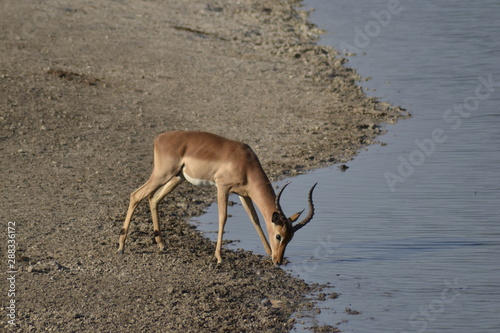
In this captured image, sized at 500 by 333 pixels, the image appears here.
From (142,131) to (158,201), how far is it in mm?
4308

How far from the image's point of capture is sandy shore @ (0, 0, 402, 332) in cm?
839

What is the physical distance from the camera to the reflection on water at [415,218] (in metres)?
8.69

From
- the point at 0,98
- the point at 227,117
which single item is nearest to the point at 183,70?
the point at 227,117

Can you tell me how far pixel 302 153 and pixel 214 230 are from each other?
345 centimetres

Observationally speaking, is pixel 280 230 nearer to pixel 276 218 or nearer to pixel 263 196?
pixel 276 218

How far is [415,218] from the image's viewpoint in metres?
11.2

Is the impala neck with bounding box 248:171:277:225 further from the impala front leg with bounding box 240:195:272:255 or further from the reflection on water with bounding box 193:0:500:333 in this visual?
the reflection on water with bounding box 193:0:500:333

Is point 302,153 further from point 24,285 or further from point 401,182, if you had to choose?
point 24,285

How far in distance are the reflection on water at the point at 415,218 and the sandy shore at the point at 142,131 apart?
1.83 ft

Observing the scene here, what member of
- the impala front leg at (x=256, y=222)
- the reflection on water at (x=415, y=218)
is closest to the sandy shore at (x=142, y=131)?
the impala front leg at (x=256, y=222)

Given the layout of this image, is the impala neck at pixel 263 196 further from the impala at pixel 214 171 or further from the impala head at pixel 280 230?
the impala head at pixel 280 230

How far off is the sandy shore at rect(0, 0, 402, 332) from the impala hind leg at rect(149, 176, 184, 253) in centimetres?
26

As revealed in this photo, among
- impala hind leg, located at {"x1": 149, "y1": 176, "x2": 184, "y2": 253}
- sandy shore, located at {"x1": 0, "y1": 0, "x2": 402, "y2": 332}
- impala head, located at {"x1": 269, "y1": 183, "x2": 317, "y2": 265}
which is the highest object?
impala head, located at {"x1": 269, "y1": 183, "x2": 317, "y2": 265}

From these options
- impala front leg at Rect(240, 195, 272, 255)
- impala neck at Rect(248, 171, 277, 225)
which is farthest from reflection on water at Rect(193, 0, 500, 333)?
impala neck at Rect(248, 171, 277, 225)
